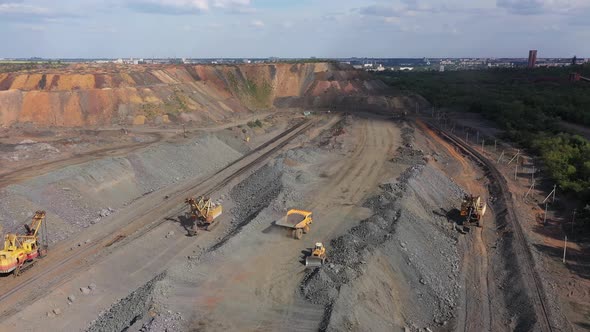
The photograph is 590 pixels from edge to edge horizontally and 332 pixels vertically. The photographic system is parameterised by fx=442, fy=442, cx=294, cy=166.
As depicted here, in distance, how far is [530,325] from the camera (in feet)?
60.0

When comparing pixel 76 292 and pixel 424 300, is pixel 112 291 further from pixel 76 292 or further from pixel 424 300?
pixel 424 300

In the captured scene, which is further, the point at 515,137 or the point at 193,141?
the point at 515,137

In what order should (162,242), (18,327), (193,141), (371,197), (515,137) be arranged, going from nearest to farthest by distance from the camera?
(18,327)
(162,242)
(371,197)
(193,141)
(515,137)

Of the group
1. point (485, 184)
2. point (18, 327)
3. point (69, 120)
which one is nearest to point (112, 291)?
point (18, 327)

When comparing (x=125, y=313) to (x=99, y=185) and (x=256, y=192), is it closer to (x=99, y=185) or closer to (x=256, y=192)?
(x=256, y=192)

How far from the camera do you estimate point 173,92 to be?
67562 millimetres

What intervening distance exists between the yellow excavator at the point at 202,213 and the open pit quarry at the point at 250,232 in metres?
0.53

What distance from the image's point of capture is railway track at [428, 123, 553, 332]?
754 inches

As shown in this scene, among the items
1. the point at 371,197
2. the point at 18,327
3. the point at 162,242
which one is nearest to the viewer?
the point at 18,327

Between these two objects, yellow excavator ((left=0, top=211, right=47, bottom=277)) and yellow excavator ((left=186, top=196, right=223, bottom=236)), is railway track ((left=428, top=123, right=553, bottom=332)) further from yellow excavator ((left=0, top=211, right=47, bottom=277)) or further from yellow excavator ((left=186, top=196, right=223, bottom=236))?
yellow excavator ((left=0, top=211, right=47, bottom=277))

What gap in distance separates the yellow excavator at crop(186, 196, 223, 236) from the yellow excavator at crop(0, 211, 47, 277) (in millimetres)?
7813

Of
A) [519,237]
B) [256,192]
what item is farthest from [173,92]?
[519,237]

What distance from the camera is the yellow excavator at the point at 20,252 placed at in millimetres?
20562

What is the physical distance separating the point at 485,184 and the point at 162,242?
89.1ft
